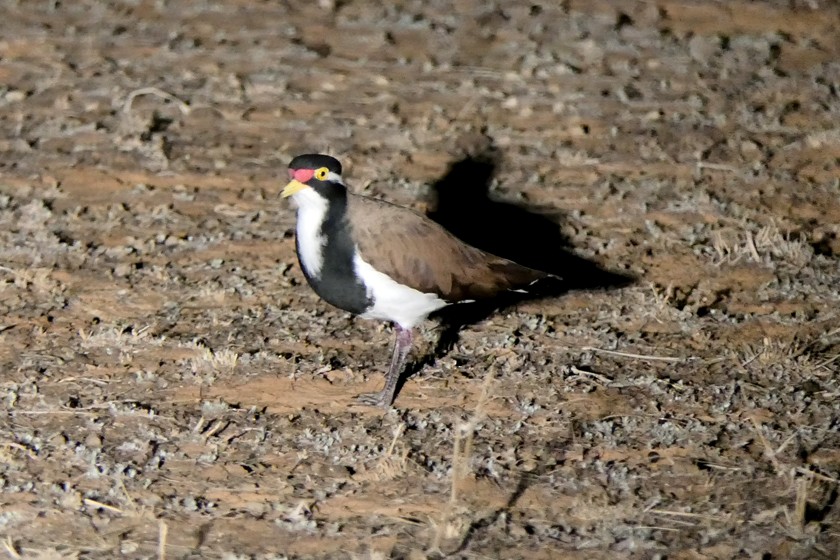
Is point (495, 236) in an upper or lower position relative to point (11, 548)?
upper

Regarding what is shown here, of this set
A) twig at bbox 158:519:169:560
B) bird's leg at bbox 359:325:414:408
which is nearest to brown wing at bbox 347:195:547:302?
bird's leg at bbox 359:325:414:408

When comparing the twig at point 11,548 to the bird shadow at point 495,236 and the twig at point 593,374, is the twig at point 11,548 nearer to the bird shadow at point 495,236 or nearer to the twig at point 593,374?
the bird shadow at point 495,236

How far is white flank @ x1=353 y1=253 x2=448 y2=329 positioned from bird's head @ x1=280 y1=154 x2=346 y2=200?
29cm

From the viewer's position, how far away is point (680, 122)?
7727 mm

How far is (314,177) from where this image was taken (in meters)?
5.14

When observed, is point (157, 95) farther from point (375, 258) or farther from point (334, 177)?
point (375, 258)

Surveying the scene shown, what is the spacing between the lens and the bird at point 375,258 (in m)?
5.08

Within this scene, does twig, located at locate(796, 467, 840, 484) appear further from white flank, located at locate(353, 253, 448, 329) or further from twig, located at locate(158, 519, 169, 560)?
twig, located at locate(158, 519, 169, 560)

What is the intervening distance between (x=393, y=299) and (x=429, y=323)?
2.75 feet

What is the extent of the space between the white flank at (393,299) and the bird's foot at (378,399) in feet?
0.99

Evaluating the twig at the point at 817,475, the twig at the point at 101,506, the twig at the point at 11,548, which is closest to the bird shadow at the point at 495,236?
the twig at the point at 817,475

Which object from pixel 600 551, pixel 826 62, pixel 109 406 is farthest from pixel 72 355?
pixel 826 62

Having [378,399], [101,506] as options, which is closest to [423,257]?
[378,399]

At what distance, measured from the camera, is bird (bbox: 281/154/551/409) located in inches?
200
